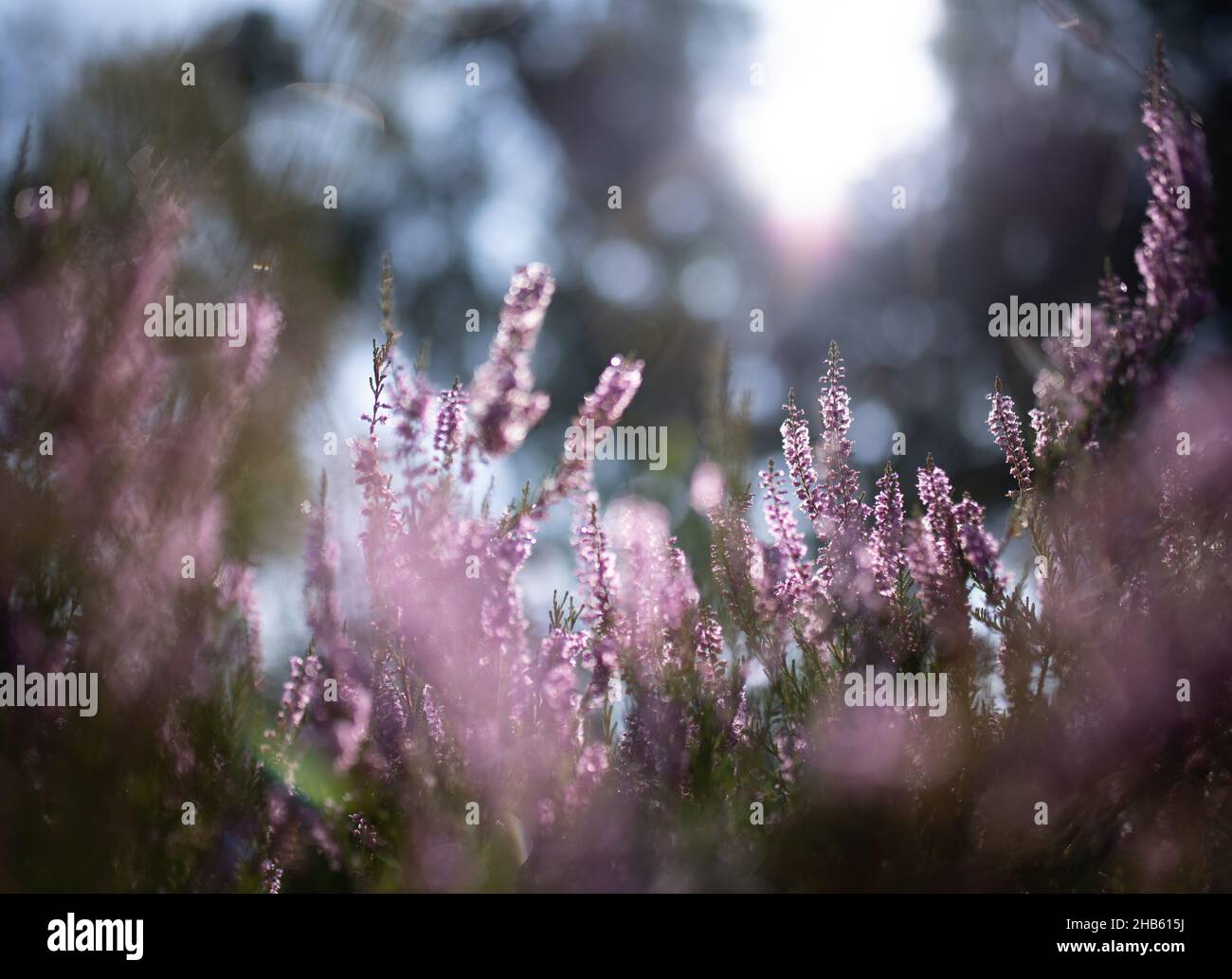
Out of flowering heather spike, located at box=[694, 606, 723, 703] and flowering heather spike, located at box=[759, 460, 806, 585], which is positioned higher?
flowering heather spike, located at box=[759, 460, 806, 585]

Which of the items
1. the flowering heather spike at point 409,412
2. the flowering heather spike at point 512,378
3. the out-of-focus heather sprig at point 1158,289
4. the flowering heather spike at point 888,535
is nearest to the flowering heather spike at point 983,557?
the flowering heather spike at point 888,535

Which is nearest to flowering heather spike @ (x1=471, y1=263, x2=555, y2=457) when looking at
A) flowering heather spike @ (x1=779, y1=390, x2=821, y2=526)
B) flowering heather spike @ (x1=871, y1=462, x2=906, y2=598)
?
flowering heather spike @ (x1=779, y1=390, x2=821, y2=526)

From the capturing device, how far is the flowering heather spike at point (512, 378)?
6.13 ft

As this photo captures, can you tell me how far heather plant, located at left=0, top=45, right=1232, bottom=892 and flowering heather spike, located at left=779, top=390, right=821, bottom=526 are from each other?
1cm

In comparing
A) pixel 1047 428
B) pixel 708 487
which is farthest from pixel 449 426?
pixel 1047 428

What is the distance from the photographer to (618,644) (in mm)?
→ 1966

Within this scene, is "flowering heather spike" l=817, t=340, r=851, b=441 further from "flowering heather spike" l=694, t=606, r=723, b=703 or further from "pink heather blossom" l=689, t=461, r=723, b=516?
"flowering heather spike" l=694, t=606, r=723, b=703

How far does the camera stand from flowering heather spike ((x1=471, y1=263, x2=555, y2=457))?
1867 mm

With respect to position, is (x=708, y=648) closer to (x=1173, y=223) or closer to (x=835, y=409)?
(x=835, y=409)

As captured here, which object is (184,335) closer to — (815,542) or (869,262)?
(815,542)

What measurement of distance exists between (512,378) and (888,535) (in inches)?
A: 38.0

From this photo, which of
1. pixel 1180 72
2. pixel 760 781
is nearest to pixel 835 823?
pixel 760 781

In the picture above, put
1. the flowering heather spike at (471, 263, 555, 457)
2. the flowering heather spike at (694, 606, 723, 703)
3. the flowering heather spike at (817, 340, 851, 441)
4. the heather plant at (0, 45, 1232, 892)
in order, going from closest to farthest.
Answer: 1. the heather plant at (0, 45, 1232, 892)
2. the flowering heather spike at (471, 263, 555, 457)
3. the flowering heather spike at (694, 606, 723, 703)
4. the flowering heather spike at (817, 340, 851, 441)

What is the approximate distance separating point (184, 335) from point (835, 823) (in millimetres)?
1412
